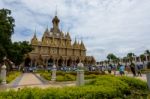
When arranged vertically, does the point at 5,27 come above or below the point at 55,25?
below

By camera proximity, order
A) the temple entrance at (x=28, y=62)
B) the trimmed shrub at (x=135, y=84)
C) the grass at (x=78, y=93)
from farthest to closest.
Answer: the temple entrance at (x=28, y=62) < the trimmed shrub at (x=135, y=84) < the grass at (x=78, y=93)

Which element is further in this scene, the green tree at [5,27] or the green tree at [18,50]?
the green tree at [18,50]

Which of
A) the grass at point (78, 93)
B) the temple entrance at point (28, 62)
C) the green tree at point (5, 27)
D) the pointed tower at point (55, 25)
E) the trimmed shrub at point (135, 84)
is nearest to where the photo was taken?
the grass at point (78, 93)

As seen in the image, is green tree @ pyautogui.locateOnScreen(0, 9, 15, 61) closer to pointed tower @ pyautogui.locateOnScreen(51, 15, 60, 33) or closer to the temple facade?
the temple facade

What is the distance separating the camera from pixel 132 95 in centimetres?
916

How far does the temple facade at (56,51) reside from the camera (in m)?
68.2

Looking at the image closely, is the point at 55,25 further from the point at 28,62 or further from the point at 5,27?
the point at 5,27

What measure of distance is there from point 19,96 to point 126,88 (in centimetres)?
531

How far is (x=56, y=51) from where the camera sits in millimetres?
75125

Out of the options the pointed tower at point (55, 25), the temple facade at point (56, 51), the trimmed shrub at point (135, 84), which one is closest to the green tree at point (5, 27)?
the trimmed shrub at point (135, 84)

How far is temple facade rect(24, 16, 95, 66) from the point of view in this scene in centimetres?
6819

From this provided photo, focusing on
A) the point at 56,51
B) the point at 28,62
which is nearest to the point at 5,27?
the point at 28,62

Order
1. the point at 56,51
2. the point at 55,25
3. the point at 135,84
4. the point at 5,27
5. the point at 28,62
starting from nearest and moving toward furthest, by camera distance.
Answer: the point at 135,84, the point at 5,27, the point at 28,62, the point at 56,51, the point at 55,25

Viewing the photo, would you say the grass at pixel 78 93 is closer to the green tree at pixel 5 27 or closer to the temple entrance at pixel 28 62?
the green tree at pixel 5 27
